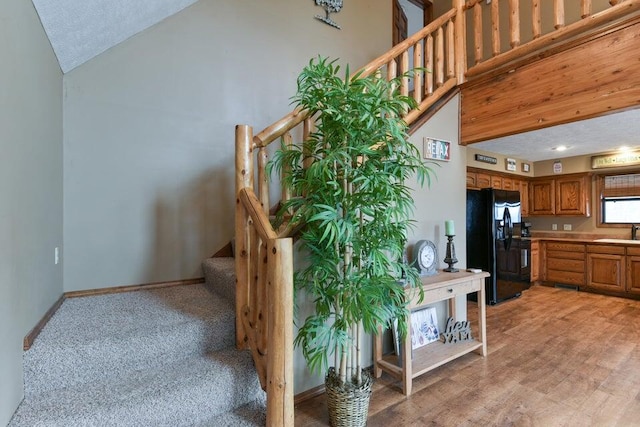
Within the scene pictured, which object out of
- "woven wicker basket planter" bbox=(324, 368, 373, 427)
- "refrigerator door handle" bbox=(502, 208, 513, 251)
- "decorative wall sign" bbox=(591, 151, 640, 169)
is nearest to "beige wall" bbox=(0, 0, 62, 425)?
"woven wicker basket planter" bbox=(324, 368, 373, 427)

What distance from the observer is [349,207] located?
1.63m

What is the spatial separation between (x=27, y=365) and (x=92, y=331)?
0.31 meters

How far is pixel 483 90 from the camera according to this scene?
3.06m

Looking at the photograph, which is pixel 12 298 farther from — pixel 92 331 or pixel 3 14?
pixel 3 14

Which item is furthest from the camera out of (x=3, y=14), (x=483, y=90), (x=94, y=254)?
(x=483, y=90)

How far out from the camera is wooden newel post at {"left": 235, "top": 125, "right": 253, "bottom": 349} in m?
1.83

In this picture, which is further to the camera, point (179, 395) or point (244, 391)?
point (244, 391)

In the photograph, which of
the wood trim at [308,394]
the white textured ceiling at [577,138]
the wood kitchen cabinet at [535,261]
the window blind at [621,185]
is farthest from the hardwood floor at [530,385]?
the window blind at [621,185]

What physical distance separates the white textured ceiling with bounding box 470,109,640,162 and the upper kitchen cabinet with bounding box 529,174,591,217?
0.84 m

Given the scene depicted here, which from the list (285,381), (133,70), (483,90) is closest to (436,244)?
(483,90)

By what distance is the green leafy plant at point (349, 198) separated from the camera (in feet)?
5.06

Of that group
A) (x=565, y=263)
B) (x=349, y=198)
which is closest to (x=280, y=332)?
(x=349, y=198)

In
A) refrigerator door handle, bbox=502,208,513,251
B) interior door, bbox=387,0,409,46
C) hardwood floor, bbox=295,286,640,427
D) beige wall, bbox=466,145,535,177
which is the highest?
interior door, bbox=387,0,409,46

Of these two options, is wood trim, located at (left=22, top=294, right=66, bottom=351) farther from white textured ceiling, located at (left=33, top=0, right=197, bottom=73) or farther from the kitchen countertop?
the kitchen countertop
